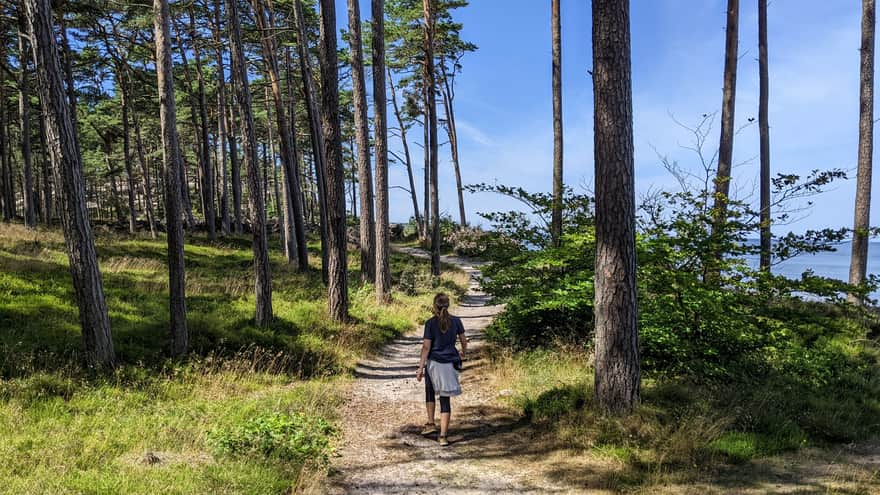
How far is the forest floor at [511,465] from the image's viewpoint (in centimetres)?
477

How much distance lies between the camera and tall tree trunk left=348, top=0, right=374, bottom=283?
1382 cm

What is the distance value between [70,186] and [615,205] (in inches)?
296

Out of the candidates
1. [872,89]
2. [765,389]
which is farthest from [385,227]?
[872,89]

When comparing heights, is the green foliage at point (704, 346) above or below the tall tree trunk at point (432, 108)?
below

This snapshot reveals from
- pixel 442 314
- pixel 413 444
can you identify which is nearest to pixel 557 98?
pixel 442 314

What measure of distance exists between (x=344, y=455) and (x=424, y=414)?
1866 mm

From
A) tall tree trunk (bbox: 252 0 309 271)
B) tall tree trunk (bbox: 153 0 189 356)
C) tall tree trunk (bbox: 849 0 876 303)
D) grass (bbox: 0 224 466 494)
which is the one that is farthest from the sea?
tall tree trunk (bbox: 252 0 309 271)

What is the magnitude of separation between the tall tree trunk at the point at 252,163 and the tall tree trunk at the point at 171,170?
1.69m

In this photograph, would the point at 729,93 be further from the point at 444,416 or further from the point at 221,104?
the point at 221,104

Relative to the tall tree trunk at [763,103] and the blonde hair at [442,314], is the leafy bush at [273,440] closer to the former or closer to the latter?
the blonde hair at [442,314]

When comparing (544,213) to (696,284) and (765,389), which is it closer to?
(696,284)

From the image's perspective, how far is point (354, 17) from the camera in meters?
13.8

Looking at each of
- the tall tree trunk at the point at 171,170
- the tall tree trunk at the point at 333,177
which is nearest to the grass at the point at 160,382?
the tall tree trunk at the point at 171,170

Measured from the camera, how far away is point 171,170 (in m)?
7.96
